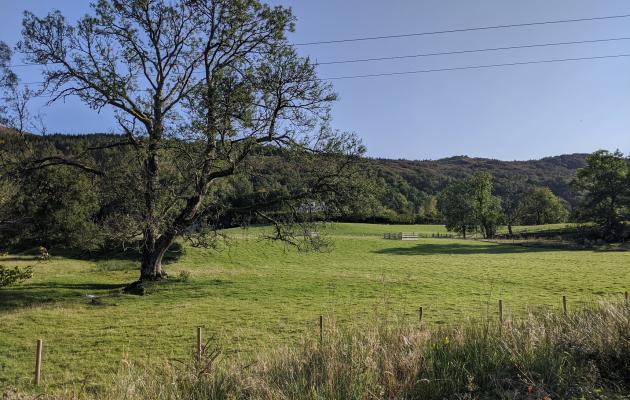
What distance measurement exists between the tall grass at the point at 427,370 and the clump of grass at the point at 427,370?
1 cm

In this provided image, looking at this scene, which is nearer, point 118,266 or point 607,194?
point 118,266

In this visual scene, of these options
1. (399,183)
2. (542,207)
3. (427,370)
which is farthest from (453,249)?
(399,183)

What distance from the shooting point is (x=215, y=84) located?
62.1 feet

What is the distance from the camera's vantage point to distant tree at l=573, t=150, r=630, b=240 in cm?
5353

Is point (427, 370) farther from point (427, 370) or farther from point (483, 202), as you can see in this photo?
point (483, 202)

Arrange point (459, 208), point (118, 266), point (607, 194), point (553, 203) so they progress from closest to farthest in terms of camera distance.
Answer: point (118, 266), point (607, 194), point (459, 208), point (553, 203)

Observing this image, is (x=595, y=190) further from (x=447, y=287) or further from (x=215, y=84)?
(x=215, y=84)

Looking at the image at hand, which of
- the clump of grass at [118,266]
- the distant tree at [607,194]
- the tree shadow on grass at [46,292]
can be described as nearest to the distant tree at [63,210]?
the clump of grass at [118,266]

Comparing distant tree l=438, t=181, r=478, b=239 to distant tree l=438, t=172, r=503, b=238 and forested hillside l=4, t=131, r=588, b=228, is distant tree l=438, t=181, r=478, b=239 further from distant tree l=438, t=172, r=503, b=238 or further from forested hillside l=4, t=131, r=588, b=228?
forested hillside l=4, t=131, r=588, b=228

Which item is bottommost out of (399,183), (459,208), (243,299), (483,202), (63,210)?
(243,299)

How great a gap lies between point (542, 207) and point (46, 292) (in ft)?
324

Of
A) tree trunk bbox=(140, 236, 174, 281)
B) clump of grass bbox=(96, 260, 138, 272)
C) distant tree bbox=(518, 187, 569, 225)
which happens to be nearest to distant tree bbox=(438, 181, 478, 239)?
distant tree bbox=(518, 187, 569, 225)

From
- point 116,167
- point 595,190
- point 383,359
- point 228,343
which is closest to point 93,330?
point 228,343

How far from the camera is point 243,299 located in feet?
64.3
